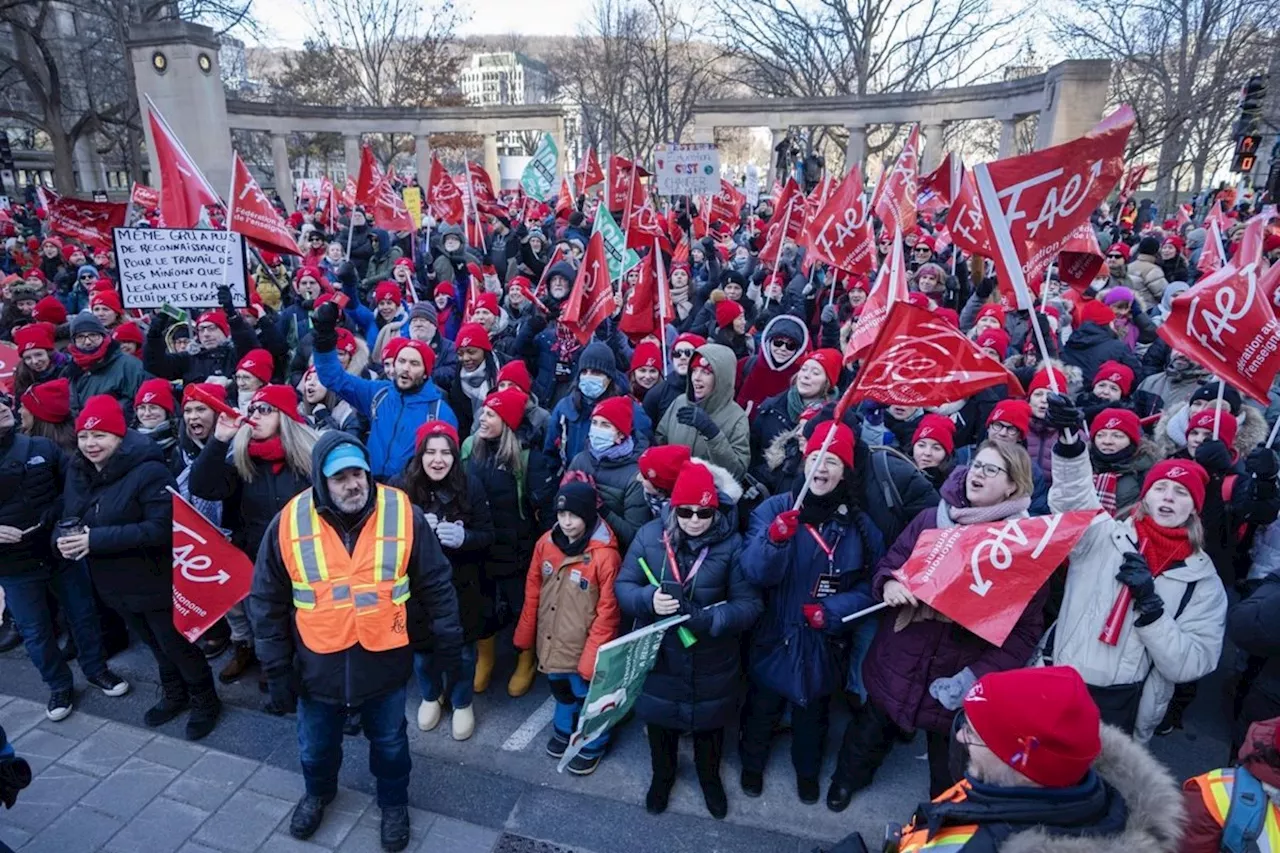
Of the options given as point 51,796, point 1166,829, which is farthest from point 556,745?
point 1166,829

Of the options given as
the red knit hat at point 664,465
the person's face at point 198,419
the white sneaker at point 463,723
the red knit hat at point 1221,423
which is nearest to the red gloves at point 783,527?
the red knit hat at point 664,465

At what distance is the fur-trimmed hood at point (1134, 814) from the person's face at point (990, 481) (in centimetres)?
138

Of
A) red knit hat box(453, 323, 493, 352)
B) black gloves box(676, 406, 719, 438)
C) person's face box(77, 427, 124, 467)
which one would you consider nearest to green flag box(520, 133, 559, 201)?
red knit hat box(453, 323, 493, 352)

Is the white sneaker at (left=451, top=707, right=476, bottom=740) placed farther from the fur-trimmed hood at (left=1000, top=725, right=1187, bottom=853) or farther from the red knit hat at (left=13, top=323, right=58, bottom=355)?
the red knit hat at (left=13, top=323, right=58, bottom=355)

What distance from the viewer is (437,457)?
3.87 m

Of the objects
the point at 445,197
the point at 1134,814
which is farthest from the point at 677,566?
the point at 445,197

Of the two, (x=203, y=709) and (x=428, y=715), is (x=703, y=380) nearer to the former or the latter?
(x=428, y=715)

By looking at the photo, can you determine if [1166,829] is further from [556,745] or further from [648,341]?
[648,341]

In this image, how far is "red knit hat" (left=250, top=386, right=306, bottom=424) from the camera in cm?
394

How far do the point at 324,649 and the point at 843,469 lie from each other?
2380 millimetres

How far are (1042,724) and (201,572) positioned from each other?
3.68 metres

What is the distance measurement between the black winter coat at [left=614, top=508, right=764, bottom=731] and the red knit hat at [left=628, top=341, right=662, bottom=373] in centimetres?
255

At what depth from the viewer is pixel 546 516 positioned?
183 inches

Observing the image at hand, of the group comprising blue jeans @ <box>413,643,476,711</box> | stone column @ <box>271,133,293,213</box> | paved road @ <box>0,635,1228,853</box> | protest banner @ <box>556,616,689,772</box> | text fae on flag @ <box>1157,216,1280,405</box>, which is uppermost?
stone column @ <box>271,133,293,213</box>
